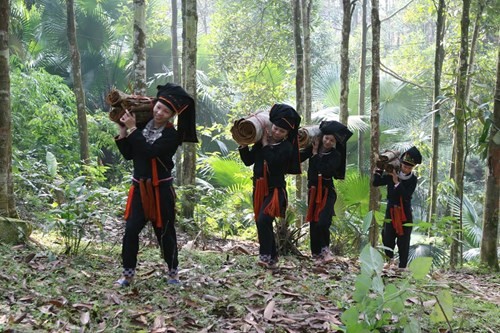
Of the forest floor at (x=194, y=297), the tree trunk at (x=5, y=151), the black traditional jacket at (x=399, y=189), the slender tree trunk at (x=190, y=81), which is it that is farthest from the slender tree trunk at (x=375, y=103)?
the tree trunk at (x=5, y=151)

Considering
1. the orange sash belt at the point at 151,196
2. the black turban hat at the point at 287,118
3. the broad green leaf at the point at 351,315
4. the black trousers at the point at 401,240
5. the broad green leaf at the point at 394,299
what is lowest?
the black trousers at the point at 401,240

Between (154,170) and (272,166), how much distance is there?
1.55 m

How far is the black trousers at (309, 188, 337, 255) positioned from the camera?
22.2ft

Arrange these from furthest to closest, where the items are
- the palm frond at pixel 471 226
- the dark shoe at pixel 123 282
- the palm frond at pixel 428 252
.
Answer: the palm frond at pixel 471 226 → the palm frond at pixel 428 252 → the dark shoe at pixel 123 282

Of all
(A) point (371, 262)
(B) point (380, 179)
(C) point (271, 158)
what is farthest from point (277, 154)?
(A) point (371, 262)

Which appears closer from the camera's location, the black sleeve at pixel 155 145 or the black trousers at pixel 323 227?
the black sleeve at pixel 155 145

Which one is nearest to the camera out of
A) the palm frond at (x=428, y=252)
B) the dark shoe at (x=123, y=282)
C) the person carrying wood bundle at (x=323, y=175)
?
the dark shoe at (x=123, y=282)

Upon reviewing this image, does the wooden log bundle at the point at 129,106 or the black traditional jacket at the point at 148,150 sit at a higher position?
the wooden log bundle at the point at 129,106

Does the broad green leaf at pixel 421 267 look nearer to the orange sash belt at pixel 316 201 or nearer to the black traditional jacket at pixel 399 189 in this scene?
the orange sash belt at pixel 316 201

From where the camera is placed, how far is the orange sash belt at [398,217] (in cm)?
746

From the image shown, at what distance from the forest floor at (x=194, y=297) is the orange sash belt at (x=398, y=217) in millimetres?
1295

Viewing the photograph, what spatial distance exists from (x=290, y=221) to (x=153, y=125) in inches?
115

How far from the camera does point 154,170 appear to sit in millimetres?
4934

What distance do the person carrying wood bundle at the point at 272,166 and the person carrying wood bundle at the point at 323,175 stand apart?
2.06 ft
